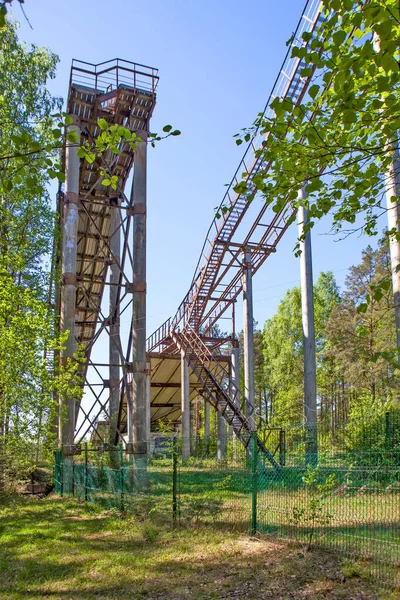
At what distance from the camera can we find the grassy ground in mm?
6312

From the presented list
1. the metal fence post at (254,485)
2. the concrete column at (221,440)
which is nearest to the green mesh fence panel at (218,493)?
the metal fence post at (254,485)

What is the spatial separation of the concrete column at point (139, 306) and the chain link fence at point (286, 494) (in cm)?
204

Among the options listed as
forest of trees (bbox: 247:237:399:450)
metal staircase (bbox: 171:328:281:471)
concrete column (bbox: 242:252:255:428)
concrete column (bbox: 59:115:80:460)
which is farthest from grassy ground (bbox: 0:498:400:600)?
forest of trees (bbox: 247:237:399:450)

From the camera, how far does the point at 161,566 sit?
7496 mm

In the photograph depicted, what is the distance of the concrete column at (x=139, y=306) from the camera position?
15.8m

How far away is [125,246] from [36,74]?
1013 centimetres

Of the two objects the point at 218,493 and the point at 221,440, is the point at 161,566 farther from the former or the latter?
the point at 221,440

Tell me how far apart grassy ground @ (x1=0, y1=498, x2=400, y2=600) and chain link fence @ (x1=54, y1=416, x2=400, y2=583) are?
1.11 ft

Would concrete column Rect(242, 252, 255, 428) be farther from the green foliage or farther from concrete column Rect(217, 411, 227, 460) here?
the green foliage

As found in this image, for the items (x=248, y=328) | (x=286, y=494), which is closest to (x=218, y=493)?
(x=286, y=494)

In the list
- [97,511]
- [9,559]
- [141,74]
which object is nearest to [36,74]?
[141,74]

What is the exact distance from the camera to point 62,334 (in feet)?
47.4

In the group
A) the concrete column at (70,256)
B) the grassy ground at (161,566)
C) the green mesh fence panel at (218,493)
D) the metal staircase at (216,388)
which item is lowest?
the grassy ground at (161,566)

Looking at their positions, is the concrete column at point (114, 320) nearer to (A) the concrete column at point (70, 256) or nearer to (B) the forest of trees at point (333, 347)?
(A) the concrete column at point (70, 256)
